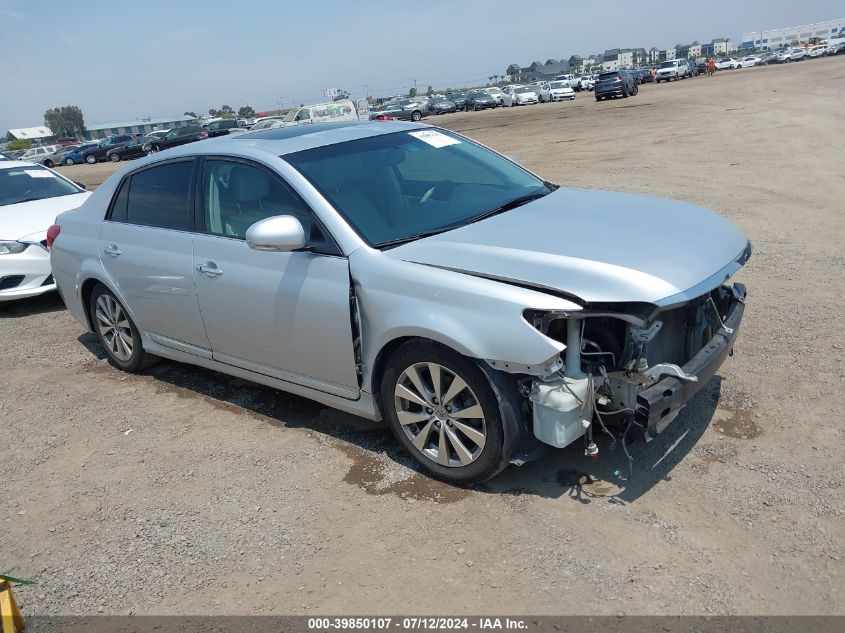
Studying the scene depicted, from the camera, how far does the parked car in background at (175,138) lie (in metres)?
39.8

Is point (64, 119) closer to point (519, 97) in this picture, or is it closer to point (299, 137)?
point (519, 97)

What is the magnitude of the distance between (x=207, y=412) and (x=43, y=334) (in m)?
3.28

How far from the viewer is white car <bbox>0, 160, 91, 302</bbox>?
7570mm

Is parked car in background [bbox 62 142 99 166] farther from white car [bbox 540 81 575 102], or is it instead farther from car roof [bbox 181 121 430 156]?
car roof [bbox 181 121 430 156]

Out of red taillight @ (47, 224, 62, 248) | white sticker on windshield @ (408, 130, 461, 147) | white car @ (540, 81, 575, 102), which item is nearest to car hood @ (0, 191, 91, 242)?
red taillight @ (47, 224, 62, 248)

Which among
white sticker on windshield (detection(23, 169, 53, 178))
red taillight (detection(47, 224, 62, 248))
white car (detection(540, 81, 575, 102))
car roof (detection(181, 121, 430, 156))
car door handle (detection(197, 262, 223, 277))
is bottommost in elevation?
white car (detection(540, 81, 575, 102))

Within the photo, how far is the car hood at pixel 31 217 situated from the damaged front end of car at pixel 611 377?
661cm

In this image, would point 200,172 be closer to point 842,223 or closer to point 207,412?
point 207,412

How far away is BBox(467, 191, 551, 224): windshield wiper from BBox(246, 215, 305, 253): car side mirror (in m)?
0.97

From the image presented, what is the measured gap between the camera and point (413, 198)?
4125 mm

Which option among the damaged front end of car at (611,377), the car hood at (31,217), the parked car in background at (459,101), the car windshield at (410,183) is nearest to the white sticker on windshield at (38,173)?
the car hood at (31,217)

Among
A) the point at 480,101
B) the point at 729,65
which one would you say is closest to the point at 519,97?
the point at 480,101

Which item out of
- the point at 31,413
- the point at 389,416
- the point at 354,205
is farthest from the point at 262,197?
the point at 31,413

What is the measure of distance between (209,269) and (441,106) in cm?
4910
